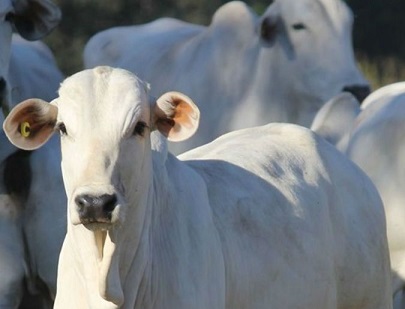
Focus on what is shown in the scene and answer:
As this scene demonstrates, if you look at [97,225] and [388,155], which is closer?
[97,225]

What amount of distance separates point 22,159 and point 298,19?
5999 mm

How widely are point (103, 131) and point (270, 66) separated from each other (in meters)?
8.57

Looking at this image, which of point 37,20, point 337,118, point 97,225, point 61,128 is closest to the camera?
point 97,225

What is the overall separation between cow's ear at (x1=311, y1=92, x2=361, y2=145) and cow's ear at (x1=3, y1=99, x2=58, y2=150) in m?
5.11

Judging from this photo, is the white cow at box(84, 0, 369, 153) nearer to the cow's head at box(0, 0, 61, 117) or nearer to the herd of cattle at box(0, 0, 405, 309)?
the herd of cattle at box(0, 0, 405, 309)

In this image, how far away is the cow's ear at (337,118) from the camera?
1194 cm

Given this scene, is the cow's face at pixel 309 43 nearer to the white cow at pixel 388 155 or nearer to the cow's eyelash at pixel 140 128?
the white cow at pixel 388 155

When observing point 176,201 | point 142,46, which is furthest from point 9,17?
point 142,46

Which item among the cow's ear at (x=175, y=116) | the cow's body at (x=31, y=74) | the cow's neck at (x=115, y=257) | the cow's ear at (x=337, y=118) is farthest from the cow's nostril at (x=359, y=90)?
the cow's neck at (x=115, y=257)

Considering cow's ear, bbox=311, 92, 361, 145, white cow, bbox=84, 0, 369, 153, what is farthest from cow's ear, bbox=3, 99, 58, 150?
white cow, bbox=84, 0, 369, 153

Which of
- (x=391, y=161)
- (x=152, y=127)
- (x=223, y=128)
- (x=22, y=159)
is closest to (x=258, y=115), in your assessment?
(x=223, y=128)

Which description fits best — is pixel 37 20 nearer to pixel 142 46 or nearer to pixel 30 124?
pixel 30 124

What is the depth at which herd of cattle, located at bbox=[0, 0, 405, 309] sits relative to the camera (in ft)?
21.9

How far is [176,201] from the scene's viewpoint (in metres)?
7.14
